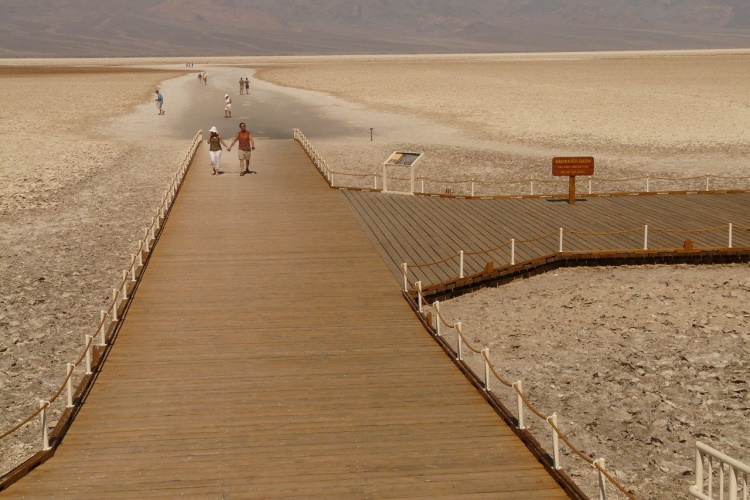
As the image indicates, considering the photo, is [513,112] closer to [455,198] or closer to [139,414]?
[455,198]

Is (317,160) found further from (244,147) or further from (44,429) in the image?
(44,429)

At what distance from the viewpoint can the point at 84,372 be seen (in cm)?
1530

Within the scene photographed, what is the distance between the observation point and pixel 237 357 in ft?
47.1

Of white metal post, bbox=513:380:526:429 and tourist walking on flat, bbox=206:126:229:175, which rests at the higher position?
tourist walking on flat, bbox=206:126:229:175

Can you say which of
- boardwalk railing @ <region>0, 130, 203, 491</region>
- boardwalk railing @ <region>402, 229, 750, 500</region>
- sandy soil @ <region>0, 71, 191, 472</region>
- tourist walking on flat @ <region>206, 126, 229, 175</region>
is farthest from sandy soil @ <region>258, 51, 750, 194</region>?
boardwalk railing @ <region>0, 130, 203, 491</region>

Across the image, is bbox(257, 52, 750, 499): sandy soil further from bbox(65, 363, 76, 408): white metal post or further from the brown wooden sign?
bbox(65, 363, 76, 408): white metal post

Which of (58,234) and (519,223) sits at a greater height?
(519,223)

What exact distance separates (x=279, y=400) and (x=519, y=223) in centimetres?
1287

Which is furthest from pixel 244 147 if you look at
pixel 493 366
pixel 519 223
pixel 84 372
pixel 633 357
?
pixel 633 357

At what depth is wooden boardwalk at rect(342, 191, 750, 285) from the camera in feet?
69.1

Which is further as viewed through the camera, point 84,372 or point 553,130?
point 553,130

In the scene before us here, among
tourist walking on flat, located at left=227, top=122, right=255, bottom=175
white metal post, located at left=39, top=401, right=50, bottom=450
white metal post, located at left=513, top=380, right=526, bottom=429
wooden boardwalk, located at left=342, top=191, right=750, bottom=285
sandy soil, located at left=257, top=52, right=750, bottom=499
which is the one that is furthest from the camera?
tourist walking on flat, located at left=227, top=122, right=255, bottom=175

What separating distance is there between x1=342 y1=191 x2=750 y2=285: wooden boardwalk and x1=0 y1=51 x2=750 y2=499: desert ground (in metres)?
1.01

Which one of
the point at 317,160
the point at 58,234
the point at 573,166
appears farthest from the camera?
the point at 317,160
